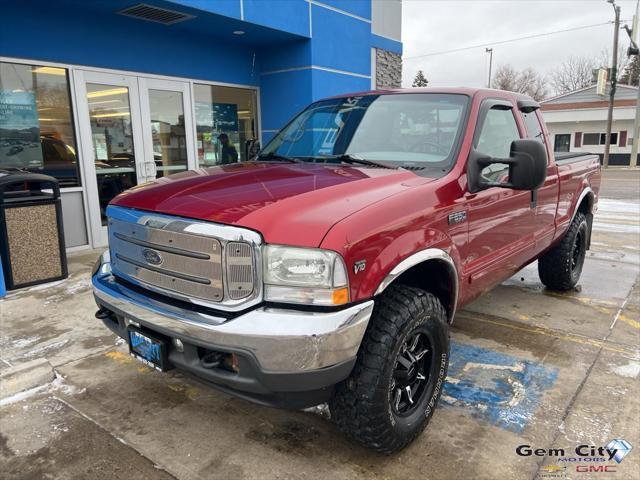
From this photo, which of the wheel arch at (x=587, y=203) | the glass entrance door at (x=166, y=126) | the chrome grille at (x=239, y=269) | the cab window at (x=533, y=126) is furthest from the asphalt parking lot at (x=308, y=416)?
the glass entrance door at (x=166, y=126)

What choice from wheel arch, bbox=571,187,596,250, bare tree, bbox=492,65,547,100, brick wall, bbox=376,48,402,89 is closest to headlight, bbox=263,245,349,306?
wheel arch, bbox=571,187,596,250

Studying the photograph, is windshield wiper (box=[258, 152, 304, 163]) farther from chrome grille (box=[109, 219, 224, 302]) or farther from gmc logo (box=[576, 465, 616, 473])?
gmc logo (box=[576, 465, 616, 473])

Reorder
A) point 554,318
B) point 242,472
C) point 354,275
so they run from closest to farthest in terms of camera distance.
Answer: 1. point 354,275
2. point 242,472
3. point 554,318

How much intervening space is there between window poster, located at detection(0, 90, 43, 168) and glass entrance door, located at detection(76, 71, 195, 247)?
23.0 inches

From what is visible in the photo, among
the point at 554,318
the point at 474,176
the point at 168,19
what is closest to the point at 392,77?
the point at 168,19

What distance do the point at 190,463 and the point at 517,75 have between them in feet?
230

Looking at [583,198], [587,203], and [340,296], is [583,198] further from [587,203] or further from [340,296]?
[340,296]

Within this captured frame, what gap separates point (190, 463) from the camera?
2492 mm

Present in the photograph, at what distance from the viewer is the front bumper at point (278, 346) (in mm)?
1998

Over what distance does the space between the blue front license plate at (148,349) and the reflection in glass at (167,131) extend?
5.90 metres

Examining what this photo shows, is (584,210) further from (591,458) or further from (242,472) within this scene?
(242,472)

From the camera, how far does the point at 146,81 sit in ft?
24.9

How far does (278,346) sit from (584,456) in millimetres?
1794

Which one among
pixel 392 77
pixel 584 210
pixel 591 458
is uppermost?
pixel 392 77
